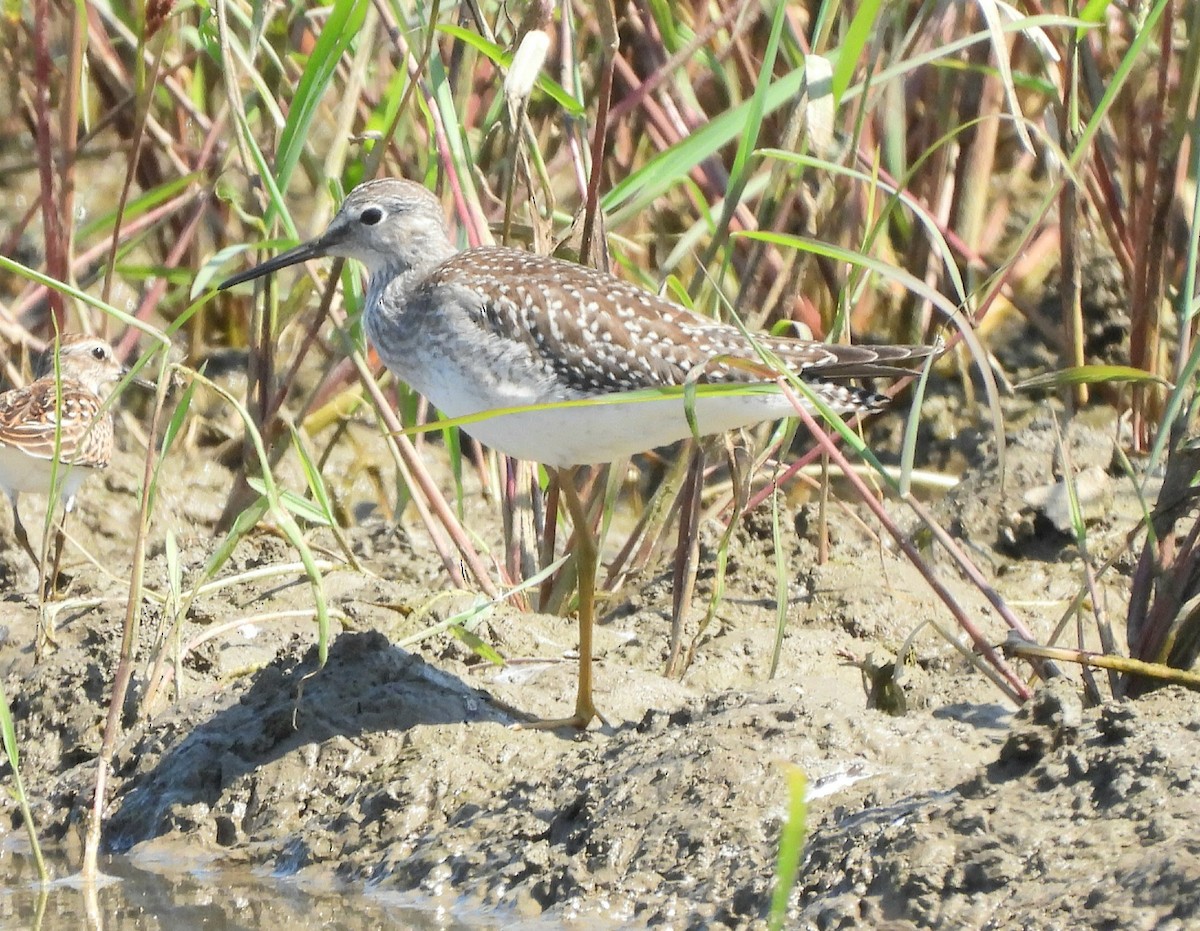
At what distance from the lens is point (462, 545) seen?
5.69 m

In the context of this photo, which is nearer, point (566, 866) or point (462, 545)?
point (566, 866)

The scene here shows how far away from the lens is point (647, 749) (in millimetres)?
4258

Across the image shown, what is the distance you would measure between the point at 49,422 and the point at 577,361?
2.34m

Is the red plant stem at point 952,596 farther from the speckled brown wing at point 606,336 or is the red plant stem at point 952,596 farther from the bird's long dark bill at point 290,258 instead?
the bird's long dark bill at point 290,258

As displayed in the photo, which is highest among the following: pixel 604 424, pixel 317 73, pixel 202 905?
pixel 317 73

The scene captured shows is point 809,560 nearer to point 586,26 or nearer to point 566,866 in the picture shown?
point 566,866

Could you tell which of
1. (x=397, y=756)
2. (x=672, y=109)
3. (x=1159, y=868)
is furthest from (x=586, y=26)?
(x=1159, y=868)

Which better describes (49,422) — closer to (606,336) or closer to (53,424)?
(53,424)

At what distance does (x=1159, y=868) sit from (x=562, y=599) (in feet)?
9.41

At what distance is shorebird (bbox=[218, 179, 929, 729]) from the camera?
4.79 meters

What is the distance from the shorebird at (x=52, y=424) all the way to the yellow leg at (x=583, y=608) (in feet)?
6.08

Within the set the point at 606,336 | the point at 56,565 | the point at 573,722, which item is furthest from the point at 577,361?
the point at 56,565

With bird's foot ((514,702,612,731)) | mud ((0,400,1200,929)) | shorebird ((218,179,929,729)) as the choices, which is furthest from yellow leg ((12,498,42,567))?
bird's foot ((514,702,612,731))

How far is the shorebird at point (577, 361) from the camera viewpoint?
15.7ft
